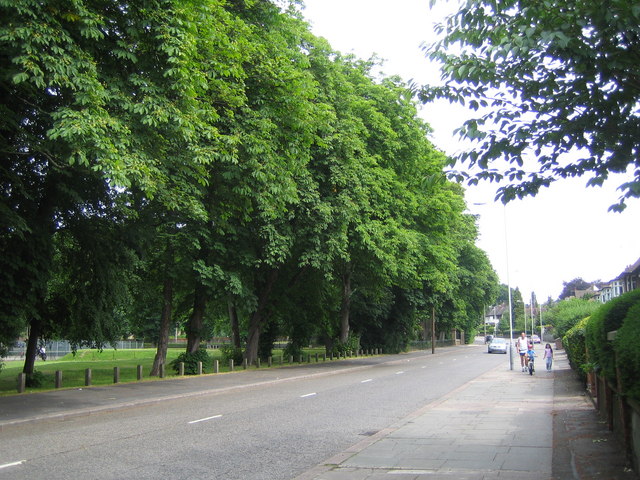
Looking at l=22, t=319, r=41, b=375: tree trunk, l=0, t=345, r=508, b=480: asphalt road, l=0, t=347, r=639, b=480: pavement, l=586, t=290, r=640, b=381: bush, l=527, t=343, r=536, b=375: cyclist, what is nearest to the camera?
l=0, t=347, r=639, b=480: pavement

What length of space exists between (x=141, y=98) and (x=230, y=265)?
13470 millimetres

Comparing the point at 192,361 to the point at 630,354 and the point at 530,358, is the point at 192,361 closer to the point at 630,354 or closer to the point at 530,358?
the point at 530,358

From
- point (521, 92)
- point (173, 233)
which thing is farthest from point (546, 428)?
point (173, 233)

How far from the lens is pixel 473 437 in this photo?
963 cm

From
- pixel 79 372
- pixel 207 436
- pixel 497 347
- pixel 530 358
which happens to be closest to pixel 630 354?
pixel 207 436

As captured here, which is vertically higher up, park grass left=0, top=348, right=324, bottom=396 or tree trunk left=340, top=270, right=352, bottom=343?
tree trunk left=340, top=270, right=352, bottom=343

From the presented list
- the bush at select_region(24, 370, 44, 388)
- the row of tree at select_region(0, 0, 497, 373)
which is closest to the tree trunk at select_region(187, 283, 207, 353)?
the row of tree at select_region(0, 0, 497, 373)

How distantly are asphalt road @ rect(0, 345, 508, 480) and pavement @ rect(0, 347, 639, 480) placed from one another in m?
0.59

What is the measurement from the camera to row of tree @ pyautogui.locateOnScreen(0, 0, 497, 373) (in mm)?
11766

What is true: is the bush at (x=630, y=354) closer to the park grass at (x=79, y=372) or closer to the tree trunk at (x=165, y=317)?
the park grass at (x=79, y=372)

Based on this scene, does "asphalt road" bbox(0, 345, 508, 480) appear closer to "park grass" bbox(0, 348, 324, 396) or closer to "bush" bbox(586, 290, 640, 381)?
"bush" bbox(586, 290, 640, 381)

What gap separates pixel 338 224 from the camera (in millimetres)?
27062

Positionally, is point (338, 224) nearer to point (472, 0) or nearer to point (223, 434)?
point (223, 434)

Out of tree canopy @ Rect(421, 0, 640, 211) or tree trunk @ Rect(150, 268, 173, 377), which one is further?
tree trunk @ Rect(150, 268, 173, 377)
